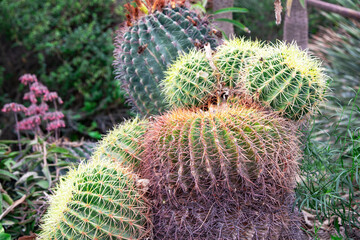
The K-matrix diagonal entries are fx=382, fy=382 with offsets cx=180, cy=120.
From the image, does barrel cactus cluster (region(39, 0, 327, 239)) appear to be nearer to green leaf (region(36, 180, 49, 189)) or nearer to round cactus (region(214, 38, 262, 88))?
round cactus (region(214, 38, 262, 88))

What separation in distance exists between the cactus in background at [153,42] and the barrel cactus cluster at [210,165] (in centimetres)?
39

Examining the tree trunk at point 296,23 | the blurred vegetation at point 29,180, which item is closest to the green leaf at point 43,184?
the blurred vegetation at point 29,180

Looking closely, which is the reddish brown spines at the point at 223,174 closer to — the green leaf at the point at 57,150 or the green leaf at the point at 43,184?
the green leaf at the point at 43,184

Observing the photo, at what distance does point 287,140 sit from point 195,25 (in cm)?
105

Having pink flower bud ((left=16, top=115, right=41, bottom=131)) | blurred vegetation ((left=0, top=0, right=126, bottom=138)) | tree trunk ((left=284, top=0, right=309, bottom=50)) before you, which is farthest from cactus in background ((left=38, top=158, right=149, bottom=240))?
blurred vegetation ((left=0, top=0, right=126, bottom=138))

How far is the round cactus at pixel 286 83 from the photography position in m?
1.83

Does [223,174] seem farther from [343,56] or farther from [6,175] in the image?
[343,56]

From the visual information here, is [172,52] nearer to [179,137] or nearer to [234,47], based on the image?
[234,47]

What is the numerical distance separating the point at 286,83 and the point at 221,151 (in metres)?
0.49

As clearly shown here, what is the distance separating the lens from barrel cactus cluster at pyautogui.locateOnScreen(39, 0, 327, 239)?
1658mm

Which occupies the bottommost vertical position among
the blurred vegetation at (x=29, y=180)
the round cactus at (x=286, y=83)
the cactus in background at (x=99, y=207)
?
the blurred vegetation at (x=29, y=180)

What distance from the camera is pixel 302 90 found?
1834 millimetres

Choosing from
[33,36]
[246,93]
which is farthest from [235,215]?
[33,36]

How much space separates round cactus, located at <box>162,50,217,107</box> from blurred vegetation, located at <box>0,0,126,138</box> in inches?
109
